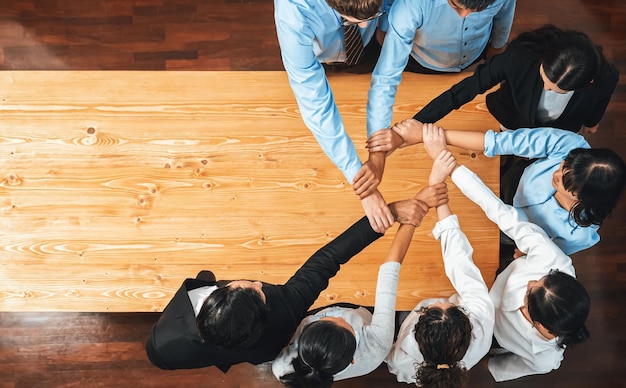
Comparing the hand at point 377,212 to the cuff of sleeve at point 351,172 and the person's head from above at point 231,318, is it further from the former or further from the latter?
the person's head from above at point 231,318

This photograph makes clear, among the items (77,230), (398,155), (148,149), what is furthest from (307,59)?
(77,230)

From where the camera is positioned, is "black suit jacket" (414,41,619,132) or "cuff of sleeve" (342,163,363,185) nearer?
"black suit jacket" (414,41,619,132)

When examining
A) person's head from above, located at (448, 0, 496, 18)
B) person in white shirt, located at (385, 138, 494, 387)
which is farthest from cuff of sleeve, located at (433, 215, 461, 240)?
person's head from above, located at (448, 0, 496, 18)

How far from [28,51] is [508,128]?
2.49 metres

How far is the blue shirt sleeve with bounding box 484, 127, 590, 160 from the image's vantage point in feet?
5.76

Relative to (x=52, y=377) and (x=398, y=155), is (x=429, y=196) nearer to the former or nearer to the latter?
(x=398, y=155)

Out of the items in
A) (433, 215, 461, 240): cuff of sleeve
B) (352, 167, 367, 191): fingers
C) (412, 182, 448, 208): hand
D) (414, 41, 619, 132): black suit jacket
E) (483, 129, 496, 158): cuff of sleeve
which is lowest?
(433, 215, 461, 240): cuff of sleeve

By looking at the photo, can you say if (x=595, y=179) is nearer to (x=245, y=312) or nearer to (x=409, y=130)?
(x=409, y=130)

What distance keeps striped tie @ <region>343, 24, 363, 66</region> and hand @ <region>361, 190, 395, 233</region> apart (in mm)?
547

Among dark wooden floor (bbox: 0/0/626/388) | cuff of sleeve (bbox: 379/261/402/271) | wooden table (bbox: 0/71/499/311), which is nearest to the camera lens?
cuff of sleeve (bbox: 379/261/402/271)

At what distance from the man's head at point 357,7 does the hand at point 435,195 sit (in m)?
0.69

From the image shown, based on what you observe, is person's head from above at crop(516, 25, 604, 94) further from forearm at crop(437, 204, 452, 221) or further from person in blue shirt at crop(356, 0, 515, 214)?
forearm at crop(437, 204, 452, 221)

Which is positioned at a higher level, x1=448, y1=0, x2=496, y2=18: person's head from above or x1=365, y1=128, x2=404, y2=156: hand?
x1=448, y1=0, x2=496, y2=18: person's head from above

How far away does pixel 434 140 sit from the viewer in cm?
196
